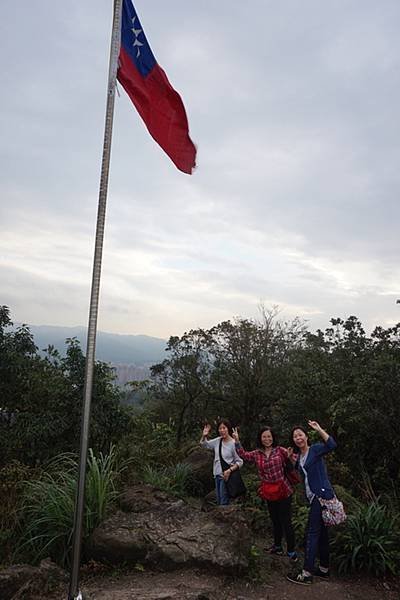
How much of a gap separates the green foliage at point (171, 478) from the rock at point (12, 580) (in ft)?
12.4

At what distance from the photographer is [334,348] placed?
1314 cm

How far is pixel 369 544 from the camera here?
5.78m

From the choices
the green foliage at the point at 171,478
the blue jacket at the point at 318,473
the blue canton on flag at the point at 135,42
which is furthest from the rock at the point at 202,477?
the blue canton on flag at the point at 135,42

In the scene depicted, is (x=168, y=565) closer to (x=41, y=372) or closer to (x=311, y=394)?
(x=41, y=372)

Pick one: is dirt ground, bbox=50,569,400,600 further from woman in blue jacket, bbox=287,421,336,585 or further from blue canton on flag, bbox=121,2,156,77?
blue canton on flag, bbox=121,2,156,77

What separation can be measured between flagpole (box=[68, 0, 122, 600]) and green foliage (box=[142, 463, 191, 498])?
13.4 feet

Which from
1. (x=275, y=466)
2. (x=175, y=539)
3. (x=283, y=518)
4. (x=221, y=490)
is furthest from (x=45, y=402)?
(x=283, y=518)

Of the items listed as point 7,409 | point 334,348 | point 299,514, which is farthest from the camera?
point 334,348

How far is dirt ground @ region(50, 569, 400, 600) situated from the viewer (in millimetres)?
4816

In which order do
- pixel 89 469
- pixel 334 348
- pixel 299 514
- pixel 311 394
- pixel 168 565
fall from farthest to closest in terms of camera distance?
pixel 334 348 → pixel 311 394 → pixel 299 514 → pixel 89 469 → pixel 168 565

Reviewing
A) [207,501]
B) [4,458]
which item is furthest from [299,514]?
[4,458]

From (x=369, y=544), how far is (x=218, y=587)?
6.31ft

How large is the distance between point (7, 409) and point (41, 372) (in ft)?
3.10

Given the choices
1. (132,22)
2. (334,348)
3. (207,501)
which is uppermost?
(132,22)
